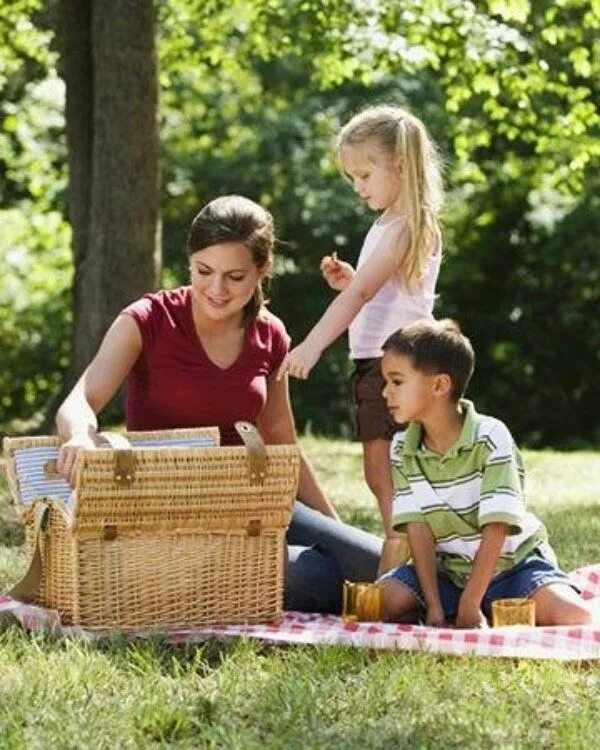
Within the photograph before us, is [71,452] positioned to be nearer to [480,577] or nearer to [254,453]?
[254,453]

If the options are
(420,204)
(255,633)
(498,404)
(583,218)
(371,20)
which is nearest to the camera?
(255,633)

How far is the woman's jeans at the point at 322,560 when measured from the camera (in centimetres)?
477

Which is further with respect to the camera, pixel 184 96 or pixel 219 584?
pixel 184 96

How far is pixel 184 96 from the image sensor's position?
1894 centimetres

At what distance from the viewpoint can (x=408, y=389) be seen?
14.8 feet

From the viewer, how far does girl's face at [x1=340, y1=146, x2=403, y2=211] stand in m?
5.27

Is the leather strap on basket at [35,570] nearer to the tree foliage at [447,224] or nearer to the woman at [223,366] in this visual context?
the woman at [223,366]

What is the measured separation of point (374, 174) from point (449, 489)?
1205mm

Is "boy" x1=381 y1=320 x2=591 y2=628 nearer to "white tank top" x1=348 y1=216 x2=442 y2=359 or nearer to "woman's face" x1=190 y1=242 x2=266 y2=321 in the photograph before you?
"woman's face" x1=190 y1=242 x2=266 y2=321

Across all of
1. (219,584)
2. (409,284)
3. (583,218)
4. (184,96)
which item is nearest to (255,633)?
(219,584)

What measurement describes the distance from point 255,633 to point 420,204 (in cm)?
163

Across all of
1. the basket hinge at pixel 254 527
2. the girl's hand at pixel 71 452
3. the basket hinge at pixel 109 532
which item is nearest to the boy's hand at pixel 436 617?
the basket hinge at pixel 254 527

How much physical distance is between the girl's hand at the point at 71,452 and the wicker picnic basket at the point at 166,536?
4 centimetres

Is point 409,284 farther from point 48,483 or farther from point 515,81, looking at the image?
point 515,81
